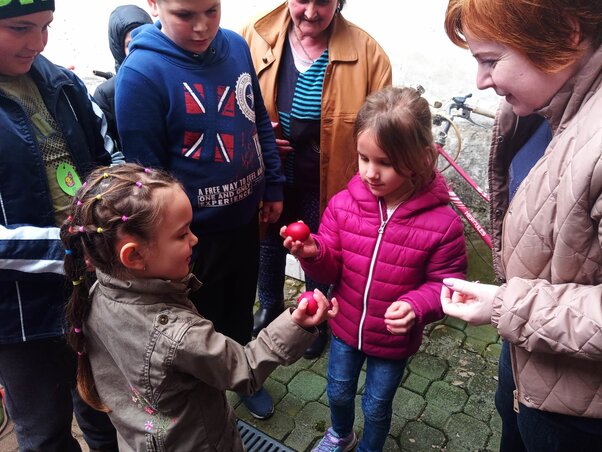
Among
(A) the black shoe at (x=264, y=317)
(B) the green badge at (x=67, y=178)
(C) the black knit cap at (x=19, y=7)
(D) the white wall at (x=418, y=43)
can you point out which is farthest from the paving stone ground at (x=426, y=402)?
(C) the black knit cap at (x=19, y=7)

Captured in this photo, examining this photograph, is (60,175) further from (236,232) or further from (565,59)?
(565,59)

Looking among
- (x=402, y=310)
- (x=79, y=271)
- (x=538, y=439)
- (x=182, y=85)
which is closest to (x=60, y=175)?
(x=79, y=271)

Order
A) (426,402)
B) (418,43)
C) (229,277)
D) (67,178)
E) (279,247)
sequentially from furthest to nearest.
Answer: (418,43) < (279,247) < (426,402) < (229,277) < (67,178)

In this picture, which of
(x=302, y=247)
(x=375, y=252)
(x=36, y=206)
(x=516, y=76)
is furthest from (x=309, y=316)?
(x=36, y=206)

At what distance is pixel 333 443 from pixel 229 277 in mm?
1107

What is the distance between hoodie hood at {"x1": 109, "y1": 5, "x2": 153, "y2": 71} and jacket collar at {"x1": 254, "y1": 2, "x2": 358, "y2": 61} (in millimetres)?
1690

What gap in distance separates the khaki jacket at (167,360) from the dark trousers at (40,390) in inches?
13.6

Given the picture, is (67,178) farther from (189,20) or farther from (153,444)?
(153,444)

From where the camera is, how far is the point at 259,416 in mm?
3039

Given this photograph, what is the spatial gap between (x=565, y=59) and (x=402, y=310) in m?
1.11

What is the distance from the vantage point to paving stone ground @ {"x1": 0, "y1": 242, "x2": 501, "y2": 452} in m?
2.91

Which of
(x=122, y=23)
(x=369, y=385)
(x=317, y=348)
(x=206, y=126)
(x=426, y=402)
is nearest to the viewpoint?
(x=206, y=126)

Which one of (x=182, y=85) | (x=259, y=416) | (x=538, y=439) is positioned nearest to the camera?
(x=538, y=439)

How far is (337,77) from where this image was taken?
2770mm
